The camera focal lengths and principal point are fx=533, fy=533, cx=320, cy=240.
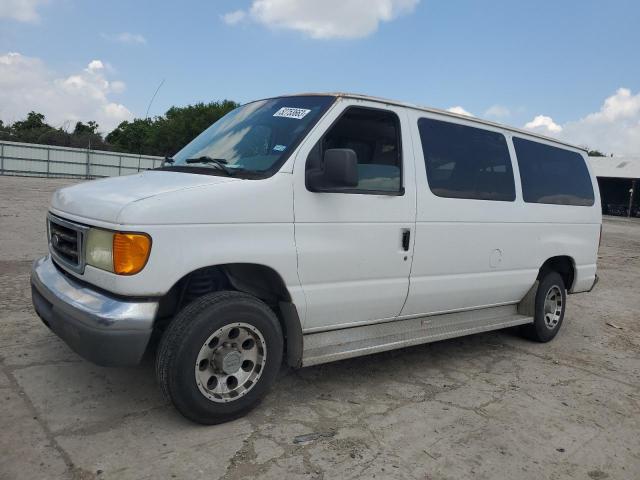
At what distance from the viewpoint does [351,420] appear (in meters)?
3.39

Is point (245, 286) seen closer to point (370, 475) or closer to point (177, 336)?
point (177, 336)

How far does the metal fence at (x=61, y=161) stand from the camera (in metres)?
32.2

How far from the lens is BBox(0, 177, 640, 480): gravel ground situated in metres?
2.82

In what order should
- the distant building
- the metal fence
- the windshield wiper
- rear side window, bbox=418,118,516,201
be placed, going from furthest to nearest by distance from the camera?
the distant building < the metal fence < rear side window, bbox=418,118,516,201 < the windshield wiper

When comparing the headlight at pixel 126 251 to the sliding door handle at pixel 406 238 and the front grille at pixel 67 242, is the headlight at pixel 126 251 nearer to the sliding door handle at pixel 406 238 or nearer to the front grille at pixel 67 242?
the front grille at pixel 67 242

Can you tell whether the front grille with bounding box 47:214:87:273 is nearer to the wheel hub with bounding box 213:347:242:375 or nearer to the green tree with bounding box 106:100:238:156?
the wheel hub with bounding box 213:347:242:375

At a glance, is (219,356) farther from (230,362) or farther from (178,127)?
(178,127)

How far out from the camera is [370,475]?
2785 mm

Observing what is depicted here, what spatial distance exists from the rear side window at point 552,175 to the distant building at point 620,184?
125 ft

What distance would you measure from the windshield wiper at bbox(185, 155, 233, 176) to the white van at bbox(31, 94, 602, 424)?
0.05ft

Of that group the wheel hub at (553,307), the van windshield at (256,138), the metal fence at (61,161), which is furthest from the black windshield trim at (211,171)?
the metal fence at (61,161)

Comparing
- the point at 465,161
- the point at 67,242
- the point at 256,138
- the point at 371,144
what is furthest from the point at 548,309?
the point at 67,242

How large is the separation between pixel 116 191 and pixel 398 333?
7.33 feet

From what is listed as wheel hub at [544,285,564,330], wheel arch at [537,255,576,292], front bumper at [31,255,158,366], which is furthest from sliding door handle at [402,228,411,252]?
wheel hub at [544,285,564,330]
